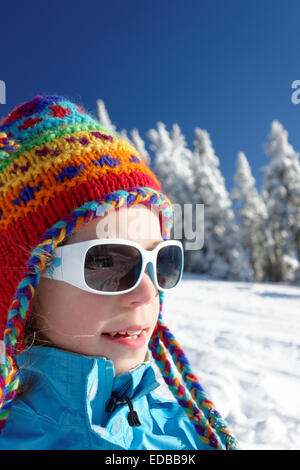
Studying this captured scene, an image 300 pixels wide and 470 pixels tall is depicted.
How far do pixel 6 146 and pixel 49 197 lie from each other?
1.43 feet

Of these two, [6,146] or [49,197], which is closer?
[49,197]

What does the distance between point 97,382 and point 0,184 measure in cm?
108

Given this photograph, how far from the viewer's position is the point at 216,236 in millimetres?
30922

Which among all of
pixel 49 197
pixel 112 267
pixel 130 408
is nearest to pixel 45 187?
pixel 49 197

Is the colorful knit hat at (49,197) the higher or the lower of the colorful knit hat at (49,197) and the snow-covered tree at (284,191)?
the lower

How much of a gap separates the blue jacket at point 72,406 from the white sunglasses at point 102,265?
0.32 metres

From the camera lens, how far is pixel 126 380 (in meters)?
1.59

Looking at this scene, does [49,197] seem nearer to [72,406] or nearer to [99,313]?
[99,313]

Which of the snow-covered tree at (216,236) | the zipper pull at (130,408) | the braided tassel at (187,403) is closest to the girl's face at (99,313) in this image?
the zipper pull at (130,408)

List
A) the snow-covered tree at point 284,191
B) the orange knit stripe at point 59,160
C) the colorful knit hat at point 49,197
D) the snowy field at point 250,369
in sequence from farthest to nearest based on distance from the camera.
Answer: the snow-covered tree at point 284,191 < the snowy field at point 250,369 < the orange knit stripe at point 59,160 < the colorful knit hat at point 49,197

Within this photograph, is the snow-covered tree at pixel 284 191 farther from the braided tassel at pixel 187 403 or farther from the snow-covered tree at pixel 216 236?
the braided tassel at pixel 187 403

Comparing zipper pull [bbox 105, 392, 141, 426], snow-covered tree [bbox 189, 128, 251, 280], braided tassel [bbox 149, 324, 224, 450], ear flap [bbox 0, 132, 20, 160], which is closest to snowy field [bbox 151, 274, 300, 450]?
braided tassel [bbox 149, 324, 224, 450]

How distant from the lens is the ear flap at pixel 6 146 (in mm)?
1743
